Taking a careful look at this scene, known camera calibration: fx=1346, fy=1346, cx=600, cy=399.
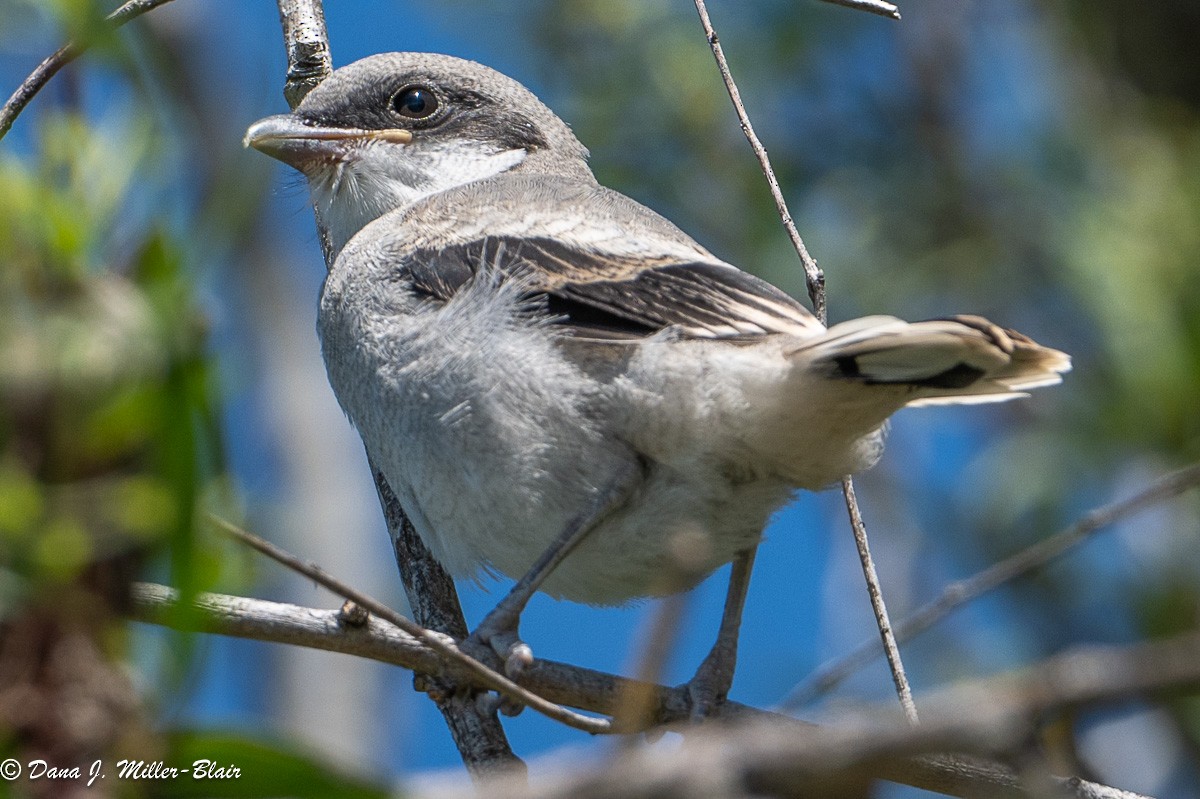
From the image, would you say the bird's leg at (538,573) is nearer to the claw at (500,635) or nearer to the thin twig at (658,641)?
the claw at (500,635)

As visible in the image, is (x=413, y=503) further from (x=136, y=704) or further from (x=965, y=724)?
(x=965, y=724)

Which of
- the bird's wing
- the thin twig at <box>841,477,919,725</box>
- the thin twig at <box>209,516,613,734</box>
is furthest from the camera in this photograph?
the bird's wing

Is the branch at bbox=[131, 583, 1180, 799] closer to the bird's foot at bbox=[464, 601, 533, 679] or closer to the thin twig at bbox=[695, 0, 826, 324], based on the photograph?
the bird's foot at bbox=[464, 601, 533, 679]

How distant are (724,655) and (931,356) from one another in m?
1.28

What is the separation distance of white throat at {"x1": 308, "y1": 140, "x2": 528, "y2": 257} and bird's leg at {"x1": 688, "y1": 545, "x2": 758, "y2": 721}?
181 cm

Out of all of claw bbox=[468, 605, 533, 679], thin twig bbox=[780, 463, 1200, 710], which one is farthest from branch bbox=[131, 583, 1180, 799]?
claw bbox=[468, 605, 533, 679]

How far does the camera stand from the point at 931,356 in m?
3.23

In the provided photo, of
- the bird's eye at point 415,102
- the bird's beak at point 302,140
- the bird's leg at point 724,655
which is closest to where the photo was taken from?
the bird's leg at point 724,655

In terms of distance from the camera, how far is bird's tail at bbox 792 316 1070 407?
3.14 meters

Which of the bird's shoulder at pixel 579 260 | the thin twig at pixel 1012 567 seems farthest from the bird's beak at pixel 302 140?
the thin twig at pixel 1012 567

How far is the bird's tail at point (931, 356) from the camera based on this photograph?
314cm

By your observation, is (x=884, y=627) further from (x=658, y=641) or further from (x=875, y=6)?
(x=658, y=641)

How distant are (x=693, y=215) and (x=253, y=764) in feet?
23.9

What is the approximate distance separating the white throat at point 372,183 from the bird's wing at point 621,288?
33.3 inches
